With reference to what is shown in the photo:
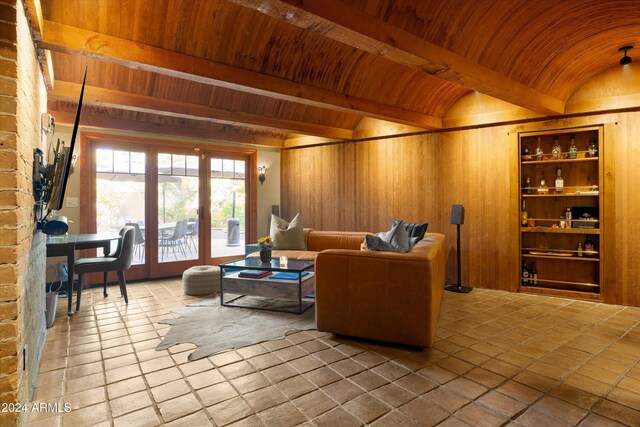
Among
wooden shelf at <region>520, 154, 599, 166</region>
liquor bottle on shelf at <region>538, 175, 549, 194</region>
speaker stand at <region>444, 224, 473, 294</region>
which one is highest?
wooden shelf at <region>520, 154, 599, 166</region>

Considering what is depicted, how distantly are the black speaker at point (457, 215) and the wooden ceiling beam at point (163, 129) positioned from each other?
3.55 meters

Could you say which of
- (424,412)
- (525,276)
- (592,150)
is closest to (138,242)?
(424,412)

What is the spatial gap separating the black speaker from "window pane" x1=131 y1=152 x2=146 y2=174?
4678mm

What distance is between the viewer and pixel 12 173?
1673mm

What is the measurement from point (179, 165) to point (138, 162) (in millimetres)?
608

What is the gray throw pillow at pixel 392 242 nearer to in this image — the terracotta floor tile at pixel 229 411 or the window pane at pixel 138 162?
the terracotta floor tile at pixel 229 411

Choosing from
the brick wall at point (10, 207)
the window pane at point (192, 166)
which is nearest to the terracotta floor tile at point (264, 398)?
the brick wall at point (10, 207)

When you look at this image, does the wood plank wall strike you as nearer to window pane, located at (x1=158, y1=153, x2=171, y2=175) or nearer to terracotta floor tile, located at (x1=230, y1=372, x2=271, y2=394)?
window pane, located at (x1=158, y1=153, x2=171, y2=175)

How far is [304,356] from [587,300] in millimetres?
3790

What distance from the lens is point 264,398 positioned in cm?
219

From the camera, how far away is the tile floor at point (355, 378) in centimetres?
202

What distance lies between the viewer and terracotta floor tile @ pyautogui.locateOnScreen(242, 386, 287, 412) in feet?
6.94

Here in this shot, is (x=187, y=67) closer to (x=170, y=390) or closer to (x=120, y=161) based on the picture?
(x=170, y=390)

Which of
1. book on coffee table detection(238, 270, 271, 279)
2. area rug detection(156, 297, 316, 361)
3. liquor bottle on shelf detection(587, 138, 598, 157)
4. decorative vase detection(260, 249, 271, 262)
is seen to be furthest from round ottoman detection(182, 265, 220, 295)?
liquor bottle on shelf detection(587, 138, 598, 157)
